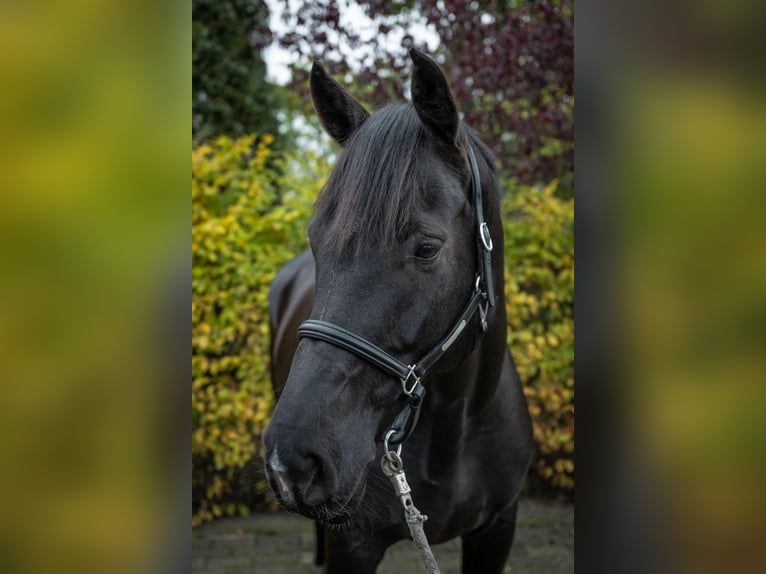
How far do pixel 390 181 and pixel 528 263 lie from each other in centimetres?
372

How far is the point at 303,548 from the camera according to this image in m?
4.94

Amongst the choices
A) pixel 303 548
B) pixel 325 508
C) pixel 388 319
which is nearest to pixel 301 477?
pixel 325 508

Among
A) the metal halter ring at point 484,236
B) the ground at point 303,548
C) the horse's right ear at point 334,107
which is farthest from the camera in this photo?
the ground at point 303,548

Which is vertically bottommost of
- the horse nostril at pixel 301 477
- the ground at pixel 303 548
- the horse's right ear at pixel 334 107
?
the ground at pixel 303 548

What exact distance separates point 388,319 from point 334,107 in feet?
2.89

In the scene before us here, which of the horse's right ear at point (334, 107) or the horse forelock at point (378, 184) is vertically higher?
the horse's right ear at point (334, 107)

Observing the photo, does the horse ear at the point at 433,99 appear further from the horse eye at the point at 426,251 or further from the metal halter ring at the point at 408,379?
the metal halter ring at the point at 408,379

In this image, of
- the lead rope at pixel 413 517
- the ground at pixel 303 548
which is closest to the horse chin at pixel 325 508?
the lead rope at pixel 413 517

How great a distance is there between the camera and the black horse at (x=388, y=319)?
1.48 meters

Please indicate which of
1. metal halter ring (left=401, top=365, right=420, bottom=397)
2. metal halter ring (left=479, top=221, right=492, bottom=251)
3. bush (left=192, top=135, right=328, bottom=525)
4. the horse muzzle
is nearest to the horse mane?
metal halter ring (left=479, top=221, right=492, bottom=251)

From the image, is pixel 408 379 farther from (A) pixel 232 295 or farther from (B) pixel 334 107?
(A) pixel 232 295

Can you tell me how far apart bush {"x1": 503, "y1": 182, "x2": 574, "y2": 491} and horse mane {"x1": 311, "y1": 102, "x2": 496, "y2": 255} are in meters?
3.34
